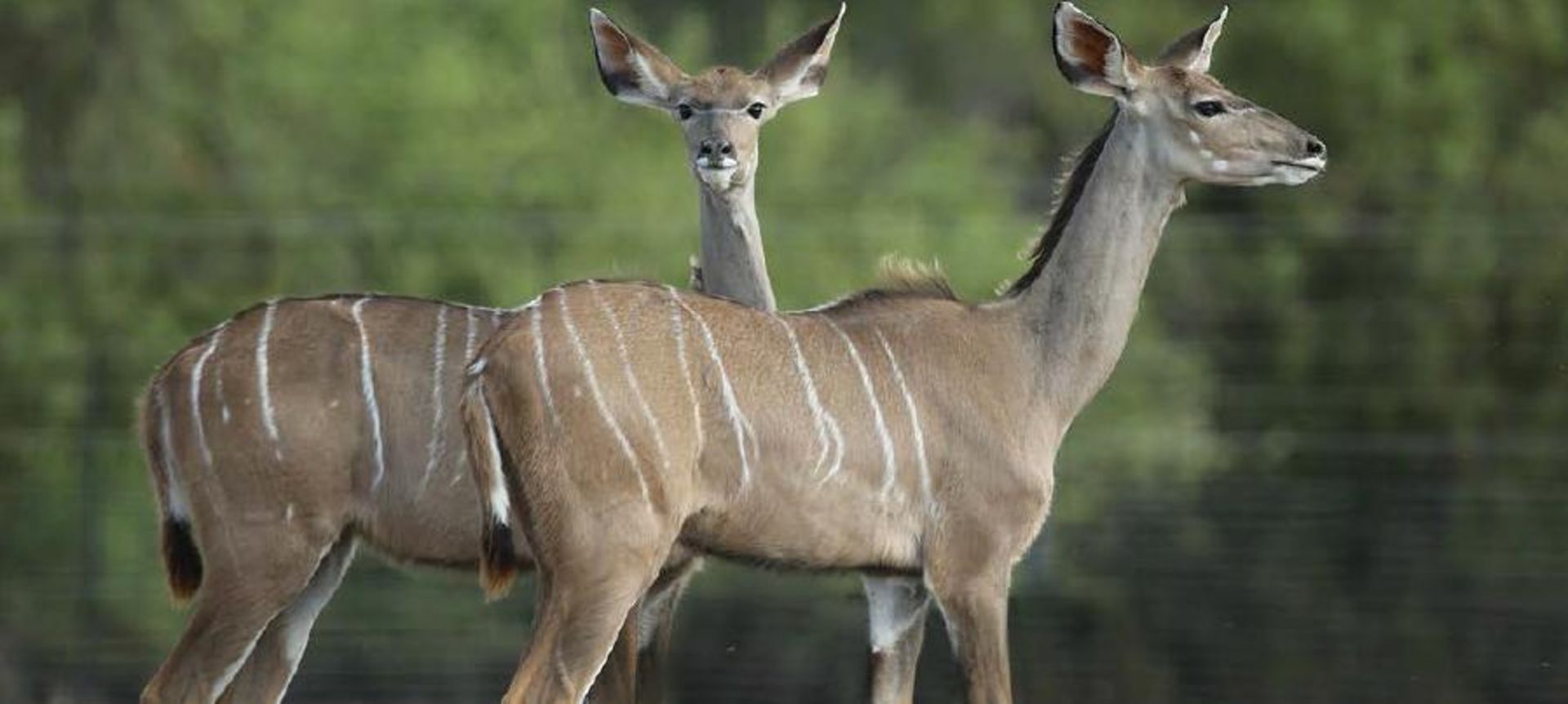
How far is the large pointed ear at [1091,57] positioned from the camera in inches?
240

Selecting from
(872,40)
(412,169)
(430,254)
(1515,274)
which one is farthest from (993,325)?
(872,40)

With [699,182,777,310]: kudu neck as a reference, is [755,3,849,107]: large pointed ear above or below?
above

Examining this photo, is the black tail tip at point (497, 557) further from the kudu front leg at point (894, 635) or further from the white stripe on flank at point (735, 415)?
the kudu front leg at point (894, 635)

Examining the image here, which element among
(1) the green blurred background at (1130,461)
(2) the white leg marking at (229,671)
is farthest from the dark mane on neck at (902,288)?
(1) the green blurred background at (1130,461)

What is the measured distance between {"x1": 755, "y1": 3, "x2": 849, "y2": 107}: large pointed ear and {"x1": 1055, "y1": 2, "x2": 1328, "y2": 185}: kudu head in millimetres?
945

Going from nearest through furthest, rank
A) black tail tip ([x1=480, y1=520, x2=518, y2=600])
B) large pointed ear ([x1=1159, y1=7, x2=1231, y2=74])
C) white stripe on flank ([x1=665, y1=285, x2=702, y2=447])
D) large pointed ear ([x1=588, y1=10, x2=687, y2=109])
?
black tail tip ([x1=480, y1=520, x2=518, y2=600]) → white stripe on flank ([x1=665, y1=285, x2=702, y2=447]) → large pointed ear ([x1=1159, y1=7, x2=1231, y2=74]) → large pointed ear ([x1=588, y1=10, x2=687, y2=109])

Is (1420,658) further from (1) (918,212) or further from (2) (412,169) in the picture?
(2) (412,169)

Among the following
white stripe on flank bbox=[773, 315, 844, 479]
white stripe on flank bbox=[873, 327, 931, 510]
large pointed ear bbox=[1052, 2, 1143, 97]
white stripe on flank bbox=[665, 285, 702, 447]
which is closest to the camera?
white stripe on flank bbox=[665, 285, 702, 447]

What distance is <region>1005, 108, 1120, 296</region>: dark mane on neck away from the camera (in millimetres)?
6191

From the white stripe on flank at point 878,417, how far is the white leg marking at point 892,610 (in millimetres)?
412

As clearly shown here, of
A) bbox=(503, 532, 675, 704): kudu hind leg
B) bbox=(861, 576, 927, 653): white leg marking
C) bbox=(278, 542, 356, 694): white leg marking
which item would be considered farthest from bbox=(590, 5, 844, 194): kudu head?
bbox=(503, 532, 675, 704): kudu hind leg

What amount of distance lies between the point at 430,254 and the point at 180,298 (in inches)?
29.3

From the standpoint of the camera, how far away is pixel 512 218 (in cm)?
869

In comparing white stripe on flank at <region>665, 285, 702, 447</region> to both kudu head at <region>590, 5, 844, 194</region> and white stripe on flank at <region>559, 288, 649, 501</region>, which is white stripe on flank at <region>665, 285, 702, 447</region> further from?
kudu head at <region>590, 5, 844, 194</region>
